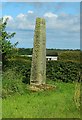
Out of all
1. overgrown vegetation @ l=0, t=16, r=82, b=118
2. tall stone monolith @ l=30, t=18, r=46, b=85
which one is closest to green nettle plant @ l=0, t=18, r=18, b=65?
overgrown vegetation @ l=0, t=16, r=82, b=118

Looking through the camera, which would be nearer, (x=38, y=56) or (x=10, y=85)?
(x=10, y=85)

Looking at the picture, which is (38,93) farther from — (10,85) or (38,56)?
(38,56)

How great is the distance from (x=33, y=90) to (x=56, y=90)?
1165 millimetres

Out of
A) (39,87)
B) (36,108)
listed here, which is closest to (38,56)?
(39,87)

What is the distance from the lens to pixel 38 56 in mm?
16375

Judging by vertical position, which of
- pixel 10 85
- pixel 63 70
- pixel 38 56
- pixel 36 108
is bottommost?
pixel 36 108

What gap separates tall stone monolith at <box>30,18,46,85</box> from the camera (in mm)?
16359

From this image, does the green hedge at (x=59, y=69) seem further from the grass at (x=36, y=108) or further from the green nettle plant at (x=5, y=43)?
the grass at (x=36, y=108)

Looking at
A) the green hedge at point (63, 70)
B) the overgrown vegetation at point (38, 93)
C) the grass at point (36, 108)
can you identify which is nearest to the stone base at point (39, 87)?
the overgrown vegetation at point (38, 93)

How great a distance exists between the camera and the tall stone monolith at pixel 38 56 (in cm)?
1636

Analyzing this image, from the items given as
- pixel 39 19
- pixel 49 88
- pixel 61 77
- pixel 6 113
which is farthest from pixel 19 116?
pixel 61 77

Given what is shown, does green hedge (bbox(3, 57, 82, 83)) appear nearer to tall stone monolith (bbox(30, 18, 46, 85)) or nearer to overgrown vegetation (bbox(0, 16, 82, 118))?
overgrown vegetation (bbox(0, 16, 82, 118))

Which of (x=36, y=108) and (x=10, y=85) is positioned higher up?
(x=10, y=85)

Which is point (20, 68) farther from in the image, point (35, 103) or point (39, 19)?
point (35, 103)
